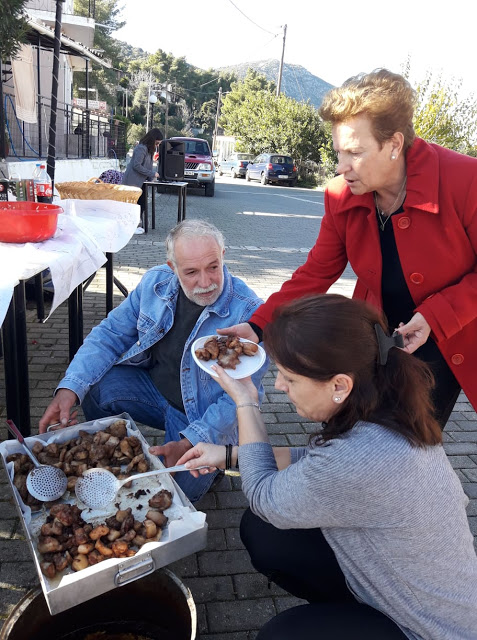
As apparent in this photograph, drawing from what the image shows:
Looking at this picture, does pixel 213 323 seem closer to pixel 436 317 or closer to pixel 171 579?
pixel 436 317

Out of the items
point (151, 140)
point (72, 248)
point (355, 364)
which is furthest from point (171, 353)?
point (151, 140)

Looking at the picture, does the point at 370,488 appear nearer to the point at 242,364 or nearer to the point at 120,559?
the point at 120,559

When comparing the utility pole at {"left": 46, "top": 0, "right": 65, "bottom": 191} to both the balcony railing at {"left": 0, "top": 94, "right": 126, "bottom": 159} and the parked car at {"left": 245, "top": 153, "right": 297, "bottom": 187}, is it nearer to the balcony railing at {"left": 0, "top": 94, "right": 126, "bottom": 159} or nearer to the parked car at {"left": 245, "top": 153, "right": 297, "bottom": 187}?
the balcony railing at {"left": 0, "top": 94, "right": 126, "bottom": 159}

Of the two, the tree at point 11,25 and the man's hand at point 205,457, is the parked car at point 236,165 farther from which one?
the man's hand at point 205,457

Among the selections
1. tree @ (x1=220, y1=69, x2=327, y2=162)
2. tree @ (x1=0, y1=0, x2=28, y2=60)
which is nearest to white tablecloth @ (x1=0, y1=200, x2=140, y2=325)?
tree @ (x1=0, y1=0, x2=28, y2=60)

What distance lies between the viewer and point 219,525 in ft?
8.40

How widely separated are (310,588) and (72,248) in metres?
1.85

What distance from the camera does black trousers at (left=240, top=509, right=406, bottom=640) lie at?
1445 mm

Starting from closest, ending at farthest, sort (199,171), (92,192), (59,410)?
1. (59,410)
2. (92,192)
3. (199,171)

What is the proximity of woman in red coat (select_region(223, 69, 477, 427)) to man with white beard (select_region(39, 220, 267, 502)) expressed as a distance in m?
0.63

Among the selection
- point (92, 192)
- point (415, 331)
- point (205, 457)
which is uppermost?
point (92, 192)

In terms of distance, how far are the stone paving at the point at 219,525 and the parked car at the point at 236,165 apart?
2819 centimetres

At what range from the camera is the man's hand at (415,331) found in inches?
81.3

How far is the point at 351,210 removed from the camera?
2338 millimetres
